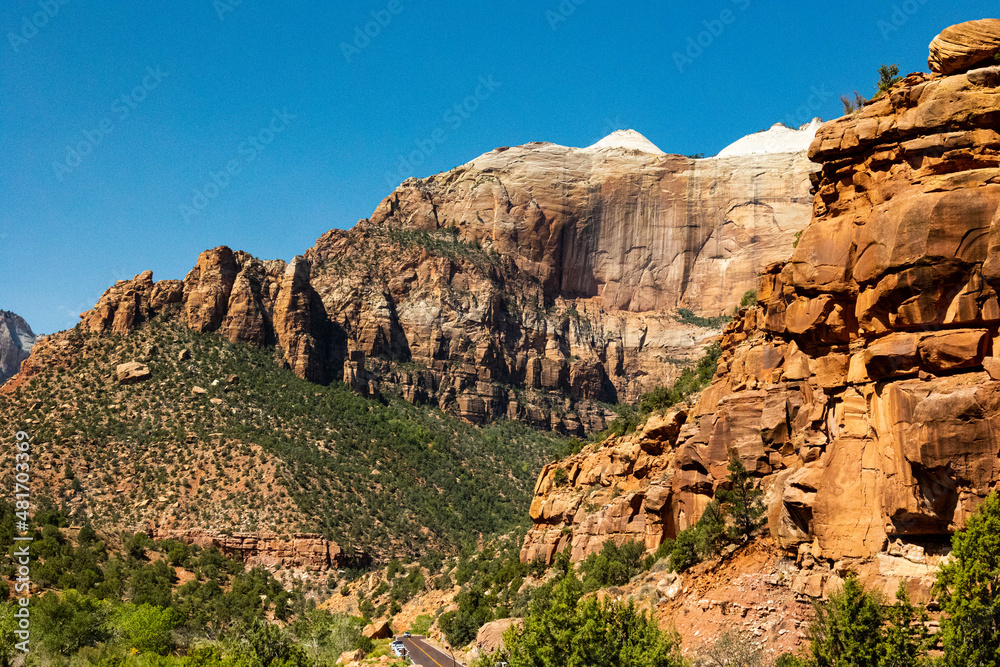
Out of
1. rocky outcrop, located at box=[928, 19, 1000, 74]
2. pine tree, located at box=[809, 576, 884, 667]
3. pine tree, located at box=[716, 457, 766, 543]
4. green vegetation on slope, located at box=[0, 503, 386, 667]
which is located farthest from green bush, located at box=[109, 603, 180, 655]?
rocky outcrop, located at box=[928, 19, 1000, 74]

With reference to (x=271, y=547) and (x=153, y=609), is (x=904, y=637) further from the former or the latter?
(x=271, y=547)

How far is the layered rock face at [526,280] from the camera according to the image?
11669 cm

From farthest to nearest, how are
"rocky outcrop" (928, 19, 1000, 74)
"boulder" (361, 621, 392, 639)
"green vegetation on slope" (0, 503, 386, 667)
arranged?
"boulder" (361, 621, 392, 639) < "green vegetation on slope" (0, 503, 386, 667) < "rocky outcrop" (928, 19, 1000, 74)

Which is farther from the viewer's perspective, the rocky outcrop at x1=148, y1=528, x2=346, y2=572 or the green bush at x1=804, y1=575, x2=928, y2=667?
the rocky outcrop at x1=148, y1=528, x2=346, y2=572

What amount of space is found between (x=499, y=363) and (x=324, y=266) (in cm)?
3222

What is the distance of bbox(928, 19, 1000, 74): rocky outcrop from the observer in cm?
2558

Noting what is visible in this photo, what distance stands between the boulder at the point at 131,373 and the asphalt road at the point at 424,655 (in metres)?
51.5

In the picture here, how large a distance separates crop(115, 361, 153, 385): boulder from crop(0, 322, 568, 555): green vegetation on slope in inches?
39.1

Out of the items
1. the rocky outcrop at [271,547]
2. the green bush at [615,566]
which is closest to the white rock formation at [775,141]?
the rocky outcrop at [271,547]

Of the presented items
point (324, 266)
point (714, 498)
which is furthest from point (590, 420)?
point (714, 498)

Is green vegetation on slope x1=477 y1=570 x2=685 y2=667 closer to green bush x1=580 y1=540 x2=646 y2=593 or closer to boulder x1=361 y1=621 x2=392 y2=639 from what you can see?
green bush x1=580 y1=540 x2=646 y2=593

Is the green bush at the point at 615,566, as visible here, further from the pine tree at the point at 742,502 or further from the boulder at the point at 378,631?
the boulder at the point at 378,631

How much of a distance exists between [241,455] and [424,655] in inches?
1760

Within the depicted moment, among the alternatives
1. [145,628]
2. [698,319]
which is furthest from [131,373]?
[698,319]
